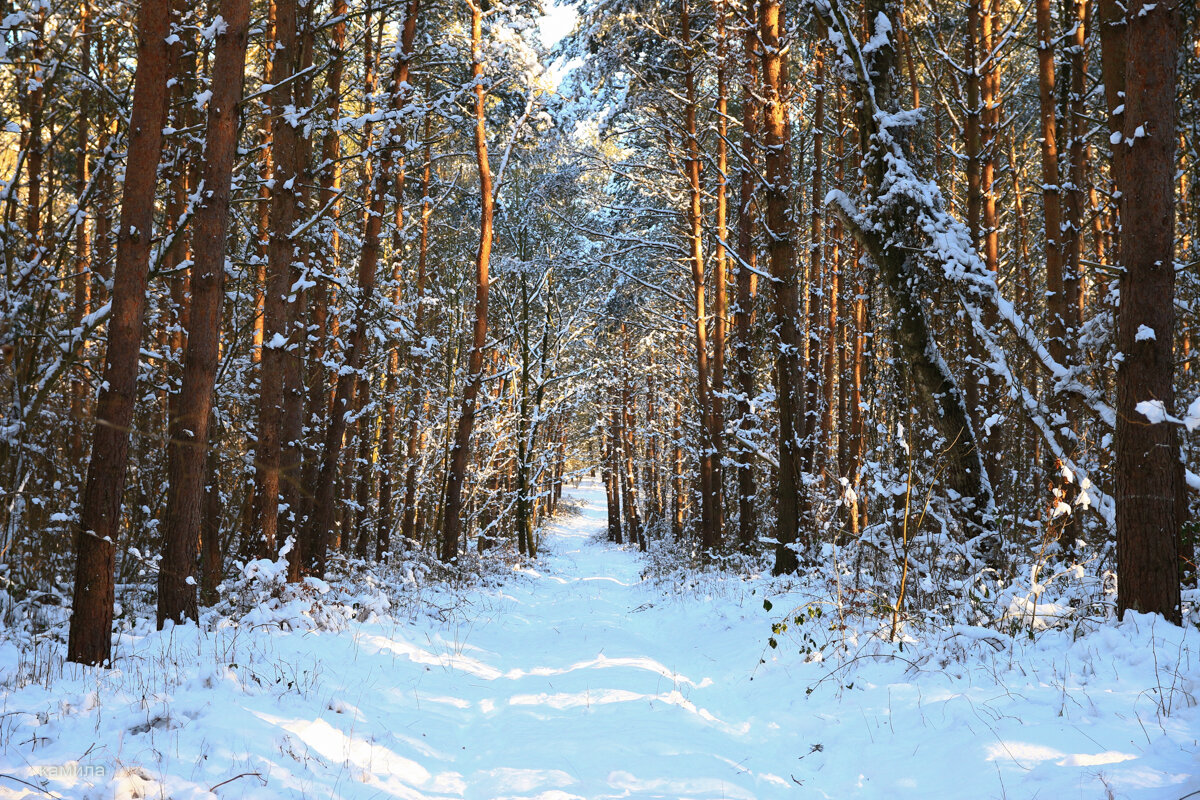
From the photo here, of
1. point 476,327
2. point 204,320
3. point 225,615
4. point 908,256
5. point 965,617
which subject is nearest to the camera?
point 965,617

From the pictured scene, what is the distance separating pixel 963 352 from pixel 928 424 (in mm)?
3789

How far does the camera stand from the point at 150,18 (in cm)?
584

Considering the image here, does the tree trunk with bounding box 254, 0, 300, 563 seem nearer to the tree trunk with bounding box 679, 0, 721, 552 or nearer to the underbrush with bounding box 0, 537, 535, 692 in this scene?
the underbrush with bounding box 0, 537, 535, 692

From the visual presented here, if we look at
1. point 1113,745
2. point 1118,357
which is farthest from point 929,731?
point 1118,357

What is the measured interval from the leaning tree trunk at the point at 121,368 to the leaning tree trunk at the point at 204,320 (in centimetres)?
73

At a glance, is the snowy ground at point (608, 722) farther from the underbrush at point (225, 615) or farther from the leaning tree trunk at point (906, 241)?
the leaning tree trunk at point (906, 241)

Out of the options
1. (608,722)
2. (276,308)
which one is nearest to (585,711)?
(608,722)

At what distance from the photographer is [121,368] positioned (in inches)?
222

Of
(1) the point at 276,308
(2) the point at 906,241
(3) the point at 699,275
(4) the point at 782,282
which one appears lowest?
(1) the point at 276,308

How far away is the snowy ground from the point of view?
11.6 ft

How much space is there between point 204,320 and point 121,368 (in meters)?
1.31

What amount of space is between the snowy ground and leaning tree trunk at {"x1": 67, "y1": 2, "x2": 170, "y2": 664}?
43cm

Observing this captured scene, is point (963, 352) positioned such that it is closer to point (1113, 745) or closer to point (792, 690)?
point (792, 690)

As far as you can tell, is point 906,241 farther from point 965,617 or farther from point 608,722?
point 608,722
